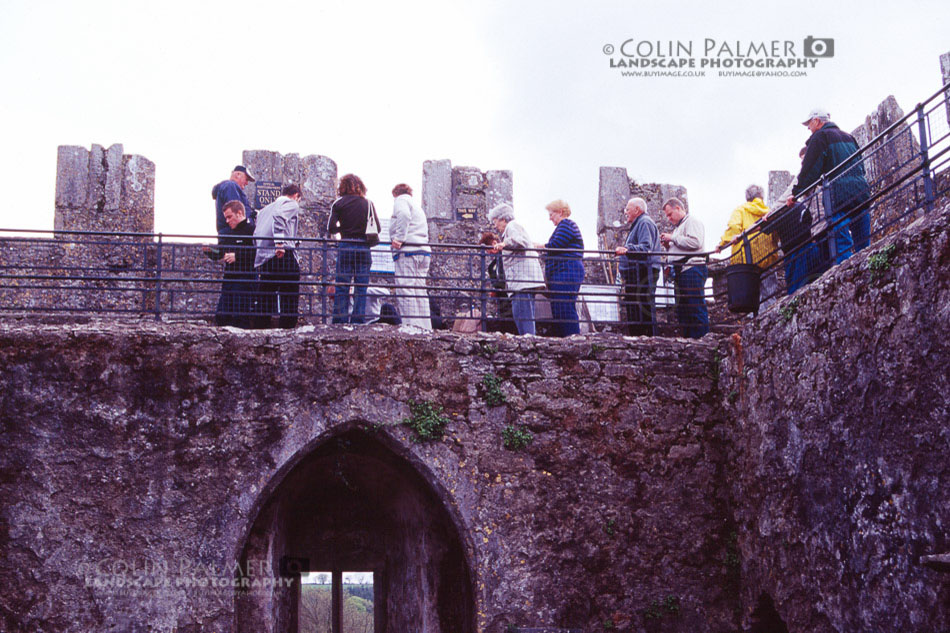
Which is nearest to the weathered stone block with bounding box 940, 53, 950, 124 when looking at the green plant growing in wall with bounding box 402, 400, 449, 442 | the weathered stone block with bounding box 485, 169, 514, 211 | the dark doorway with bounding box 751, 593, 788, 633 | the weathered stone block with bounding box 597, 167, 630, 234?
the weathered stone block with bounding box 597, 167, 630, 234

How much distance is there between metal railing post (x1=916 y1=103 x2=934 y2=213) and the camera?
18.8 feet

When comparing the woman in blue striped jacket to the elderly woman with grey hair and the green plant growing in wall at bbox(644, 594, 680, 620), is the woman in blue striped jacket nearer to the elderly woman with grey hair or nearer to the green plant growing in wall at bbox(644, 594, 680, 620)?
the elderly woman with grey hair

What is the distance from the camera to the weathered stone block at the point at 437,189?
9.57 m

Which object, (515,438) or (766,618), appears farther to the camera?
(515,438)

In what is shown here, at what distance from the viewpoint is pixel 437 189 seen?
9.62 m

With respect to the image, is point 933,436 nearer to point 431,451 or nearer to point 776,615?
point 776,615

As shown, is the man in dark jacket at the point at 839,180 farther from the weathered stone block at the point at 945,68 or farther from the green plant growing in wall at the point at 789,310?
the weathered stone block at the point at 945,68

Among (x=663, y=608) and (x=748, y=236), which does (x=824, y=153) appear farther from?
(x=663, y=608)

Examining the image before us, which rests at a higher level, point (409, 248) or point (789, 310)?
point (409, 248)

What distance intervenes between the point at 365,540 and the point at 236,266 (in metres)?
2.97

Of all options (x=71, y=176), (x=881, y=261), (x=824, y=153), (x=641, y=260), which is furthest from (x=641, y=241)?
(x=71, y=176)

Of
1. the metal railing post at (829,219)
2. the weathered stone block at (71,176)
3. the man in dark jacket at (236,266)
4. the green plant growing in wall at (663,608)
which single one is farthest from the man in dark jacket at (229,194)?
the metal railing post at (829,219)

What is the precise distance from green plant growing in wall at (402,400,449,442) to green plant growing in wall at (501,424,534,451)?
1.49ft

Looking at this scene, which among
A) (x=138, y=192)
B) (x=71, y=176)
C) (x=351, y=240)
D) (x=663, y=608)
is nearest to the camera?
(x=663, y=608)
